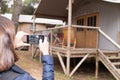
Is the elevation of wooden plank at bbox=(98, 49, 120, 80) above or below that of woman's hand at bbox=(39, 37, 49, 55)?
below

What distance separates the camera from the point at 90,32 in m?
11.4

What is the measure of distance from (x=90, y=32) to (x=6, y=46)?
9940mm

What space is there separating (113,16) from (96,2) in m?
1.47

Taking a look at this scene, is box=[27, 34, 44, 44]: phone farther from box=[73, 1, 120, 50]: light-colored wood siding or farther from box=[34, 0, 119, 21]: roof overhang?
box=[34, 0, 119, 21]: roof overhang

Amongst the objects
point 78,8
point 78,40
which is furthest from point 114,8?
point 78,8

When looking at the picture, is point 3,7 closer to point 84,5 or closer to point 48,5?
point 48,5

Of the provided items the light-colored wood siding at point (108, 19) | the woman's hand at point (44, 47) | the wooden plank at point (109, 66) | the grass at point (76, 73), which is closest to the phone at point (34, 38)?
the woman's hand at point (44, 47)

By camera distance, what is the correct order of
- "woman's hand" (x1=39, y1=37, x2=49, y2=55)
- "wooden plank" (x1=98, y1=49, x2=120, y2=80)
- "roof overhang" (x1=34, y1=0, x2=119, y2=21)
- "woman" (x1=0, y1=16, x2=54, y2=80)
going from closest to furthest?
"woman" (x1=0, y1=16, x2=54, y2=80) → "woman's hand" (x1=39, y1=37, x2=49, y2=55) → "wooden plank" (x1=98, y1=49, x2=120, y2=80) → "roof overhang" (x1=34, y1=0, x2=119, y2=21)

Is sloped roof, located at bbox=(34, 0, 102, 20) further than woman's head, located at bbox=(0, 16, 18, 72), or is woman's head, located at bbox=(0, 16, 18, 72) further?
sloped roof, located at bbox=(34, 0, 102, 20)

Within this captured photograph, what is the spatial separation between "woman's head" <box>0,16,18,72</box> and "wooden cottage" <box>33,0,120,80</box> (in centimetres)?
720

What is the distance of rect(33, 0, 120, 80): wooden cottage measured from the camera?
383 inches

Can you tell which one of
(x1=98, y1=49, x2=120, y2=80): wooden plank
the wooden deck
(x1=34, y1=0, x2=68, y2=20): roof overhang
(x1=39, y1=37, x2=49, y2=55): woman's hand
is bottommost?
(x1=98, y1=49, x2=120, y2=80): wooden plank

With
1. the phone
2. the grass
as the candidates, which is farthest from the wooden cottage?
the phone

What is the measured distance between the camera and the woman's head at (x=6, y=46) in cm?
163
